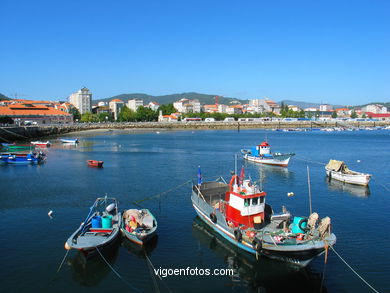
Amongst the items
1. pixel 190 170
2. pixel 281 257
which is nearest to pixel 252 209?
pixel 281 257

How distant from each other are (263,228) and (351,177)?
926 inches

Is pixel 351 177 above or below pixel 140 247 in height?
above

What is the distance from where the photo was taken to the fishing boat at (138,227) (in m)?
20.4

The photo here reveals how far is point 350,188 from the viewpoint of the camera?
3728cm

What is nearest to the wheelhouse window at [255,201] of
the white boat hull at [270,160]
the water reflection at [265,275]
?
the water reflection at [265,275]

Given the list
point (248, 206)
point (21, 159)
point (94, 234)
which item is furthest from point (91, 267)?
point (21, 159)

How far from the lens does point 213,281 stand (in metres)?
17.1

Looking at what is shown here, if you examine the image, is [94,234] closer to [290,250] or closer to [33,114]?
[290,250]

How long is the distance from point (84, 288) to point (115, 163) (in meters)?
39.6

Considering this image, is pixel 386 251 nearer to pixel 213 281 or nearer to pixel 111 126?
pixel 213 281

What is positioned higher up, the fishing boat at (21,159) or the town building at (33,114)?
the town building at (33,114)

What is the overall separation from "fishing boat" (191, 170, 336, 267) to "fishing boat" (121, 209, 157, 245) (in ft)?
13.9

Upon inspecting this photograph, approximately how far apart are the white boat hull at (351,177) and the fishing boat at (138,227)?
2667 cm

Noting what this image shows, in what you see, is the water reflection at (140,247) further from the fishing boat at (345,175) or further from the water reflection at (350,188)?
the fishing boat at (345,175)
